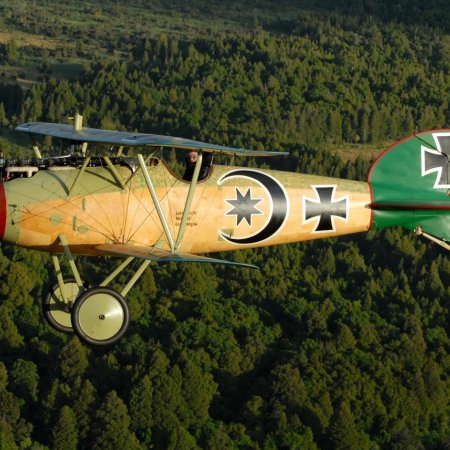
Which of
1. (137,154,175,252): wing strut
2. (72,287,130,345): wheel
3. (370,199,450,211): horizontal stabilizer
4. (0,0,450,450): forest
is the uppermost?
(0,0,450,450): forest

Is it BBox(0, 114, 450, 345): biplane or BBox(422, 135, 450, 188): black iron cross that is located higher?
BBox(422, 135, 450, 188): black iron cross

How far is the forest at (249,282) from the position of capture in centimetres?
9775

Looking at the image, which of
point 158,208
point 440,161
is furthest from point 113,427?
point 158,208

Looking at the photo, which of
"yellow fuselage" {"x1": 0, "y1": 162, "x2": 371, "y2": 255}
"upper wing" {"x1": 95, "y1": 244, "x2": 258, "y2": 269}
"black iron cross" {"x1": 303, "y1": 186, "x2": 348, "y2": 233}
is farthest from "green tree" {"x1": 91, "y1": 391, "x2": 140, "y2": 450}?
"upper wing" {"x1": 95, "y1": 244, "x2": 258, "y2": 269}

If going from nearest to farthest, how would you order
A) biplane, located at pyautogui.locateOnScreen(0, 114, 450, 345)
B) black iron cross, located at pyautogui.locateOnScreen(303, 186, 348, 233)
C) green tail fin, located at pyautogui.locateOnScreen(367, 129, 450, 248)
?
biplane, located at pyautogui.locateOnScreen(0, 114, 450, 345), black iron cross, located at pyautogui.locateOnScreen(303, 186, 348, 233), green tail fin, located at pyautogui.locateOnScreen(367, 129, 450, 248)

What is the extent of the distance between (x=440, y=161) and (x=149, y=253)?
6.65 m

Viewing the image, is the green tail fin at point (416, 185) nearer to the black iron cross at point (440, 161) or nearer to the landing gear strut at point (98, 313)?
the black iron cross at point (440, 161)

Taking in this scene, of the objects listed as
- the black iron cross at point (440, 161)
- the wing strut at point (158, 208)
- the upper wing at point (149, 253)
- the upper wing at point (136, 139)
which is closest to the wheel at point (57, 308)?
the upper wing at point (149, 253)

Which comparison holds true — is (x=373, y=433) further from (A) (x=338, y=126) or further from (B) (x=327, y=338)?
(A) (x=338, y=126)

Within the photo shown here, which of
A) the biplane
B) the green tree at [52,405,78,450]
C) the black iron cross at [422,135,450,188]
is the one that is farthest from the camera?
the green tree at [52,405,78,450]

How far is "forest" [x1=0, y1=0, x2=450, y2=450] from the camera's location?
97750 millimetres

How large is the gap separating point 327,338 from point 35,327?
67.8ft

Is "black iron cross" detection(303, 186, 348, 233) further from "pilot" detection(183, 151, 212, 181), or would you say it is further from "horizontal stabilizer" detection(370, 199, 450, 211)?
"pilot" detection(183, 151, 212, 181)

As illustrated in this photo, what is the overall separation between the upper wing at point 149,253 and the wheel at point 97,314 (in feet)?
2.18
